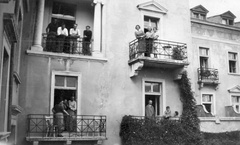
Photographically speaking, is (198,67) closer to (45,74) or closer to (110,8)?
(110,8)

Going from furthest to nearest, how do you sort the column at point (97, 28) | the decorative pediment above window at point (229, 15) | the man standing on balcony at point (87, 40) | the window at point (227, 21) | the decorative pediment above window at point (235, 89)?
1. the window at point (227, 21)
2. the decorative pediment above window at point (229, 15)
3. the decorative pediment above window at point (235, 89)
4. the column at point (97, 28)
5. the man standing on balcony at point (87, 40)

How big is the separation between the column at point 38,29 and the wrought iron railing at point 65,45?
0.37 m

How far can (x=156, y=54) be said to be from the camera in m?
14.8

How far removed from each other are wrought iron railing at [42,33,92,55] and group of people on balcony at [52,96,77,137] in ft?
8.08


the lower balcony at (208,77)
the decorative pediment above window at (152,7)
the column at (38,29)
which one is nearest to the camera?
the column at (38,29)

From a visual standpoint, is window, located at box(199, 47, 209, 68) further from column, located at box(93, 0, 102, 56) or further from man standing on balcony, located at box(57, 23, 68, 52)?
man standing on balcony, located at box(57, 23, 68, 52)

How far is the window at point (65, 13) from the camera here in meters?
15.4

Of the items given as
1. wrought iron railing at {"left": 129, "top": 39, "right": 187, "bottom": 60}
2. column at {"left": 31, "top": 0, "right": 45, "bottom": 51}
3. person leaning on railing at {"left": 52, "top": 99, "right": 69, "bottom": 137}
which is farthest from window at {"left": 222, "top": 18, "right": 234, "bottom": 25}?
person leaning on railing at {"left": 52, "top": 99, "right": 69, "bottom": 137}

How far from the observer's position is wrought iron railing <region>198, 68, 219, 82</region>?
2145 centimetres

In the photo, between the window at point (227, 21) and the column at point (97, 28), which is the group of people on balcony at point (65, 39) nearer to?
the column at point (97, 28)

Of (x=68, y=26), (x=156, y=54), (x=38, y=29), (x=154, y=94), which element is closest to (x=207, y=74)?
(x=154, y=94)

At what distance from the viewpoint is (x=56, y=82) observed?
13703mm

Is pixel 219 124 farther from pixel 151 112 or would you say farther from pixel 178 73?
pixel 151 112

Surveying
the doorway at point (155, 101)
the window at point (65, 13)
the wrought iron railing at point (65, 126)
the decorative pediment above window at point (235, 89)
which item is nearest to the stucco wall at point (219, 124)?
the doorway at point (155, 101)
